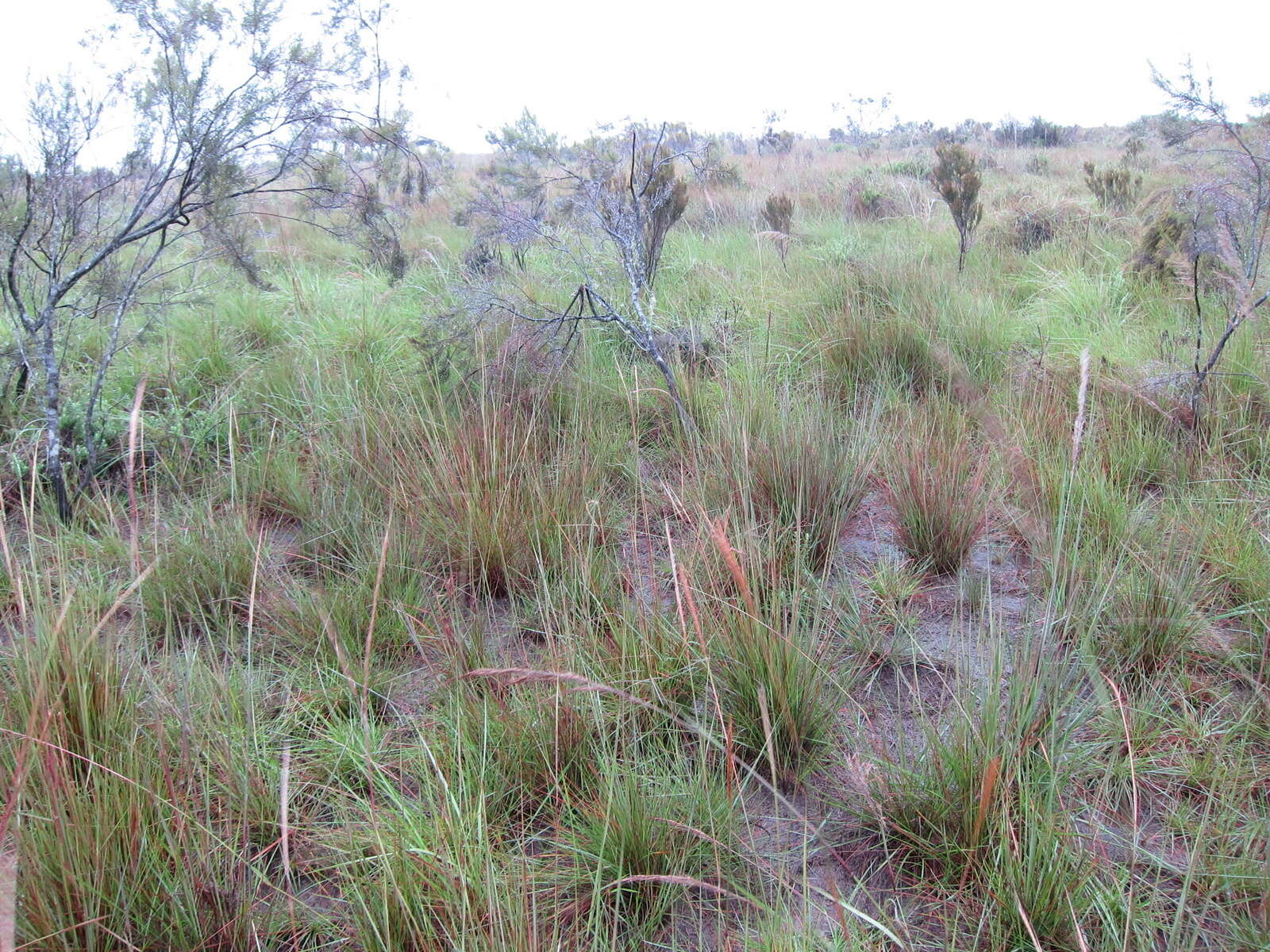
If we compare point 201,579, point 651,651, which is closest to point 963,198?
point 651,651

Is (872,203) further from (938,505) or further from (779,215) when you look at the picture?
(938,505)

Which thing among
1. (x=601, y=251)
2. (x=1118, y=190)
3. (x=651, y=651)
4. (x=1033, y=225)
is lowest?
(x=651, y=651)

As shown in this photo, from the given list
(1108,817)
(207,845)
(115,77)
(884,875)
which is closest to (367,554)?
(207,845)

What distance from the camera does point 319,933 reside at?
58.2 inches

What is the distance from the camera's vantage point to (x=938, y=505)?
2600mm

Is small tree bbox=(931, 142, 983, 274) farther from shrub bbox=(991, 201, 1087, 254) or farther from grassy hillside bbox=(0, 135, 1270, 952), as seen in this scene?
grassy hillside bbox=(0, 135, 1270, 952)

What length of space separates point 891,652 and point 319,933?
145 cm

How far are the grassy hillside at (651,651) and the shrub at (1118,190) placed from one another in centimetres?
498

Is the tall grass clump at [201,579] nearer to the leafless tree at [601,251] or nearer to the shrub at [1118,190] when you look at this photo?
the leafless tree at [601,251]

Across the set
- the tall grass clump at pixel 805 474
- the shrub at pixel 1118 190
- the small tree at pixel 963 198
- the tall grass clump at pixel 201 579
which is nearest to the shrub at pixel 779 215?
the small tree at pixel 963 198

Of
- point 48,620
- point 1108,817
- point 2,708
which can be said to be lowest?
point 1108,817

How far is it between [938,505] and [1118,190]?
7.62 m

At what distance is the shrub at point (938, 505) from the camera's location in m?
2.58

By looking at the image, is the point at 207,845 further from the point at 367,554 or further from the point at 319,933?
the point at 367,554
